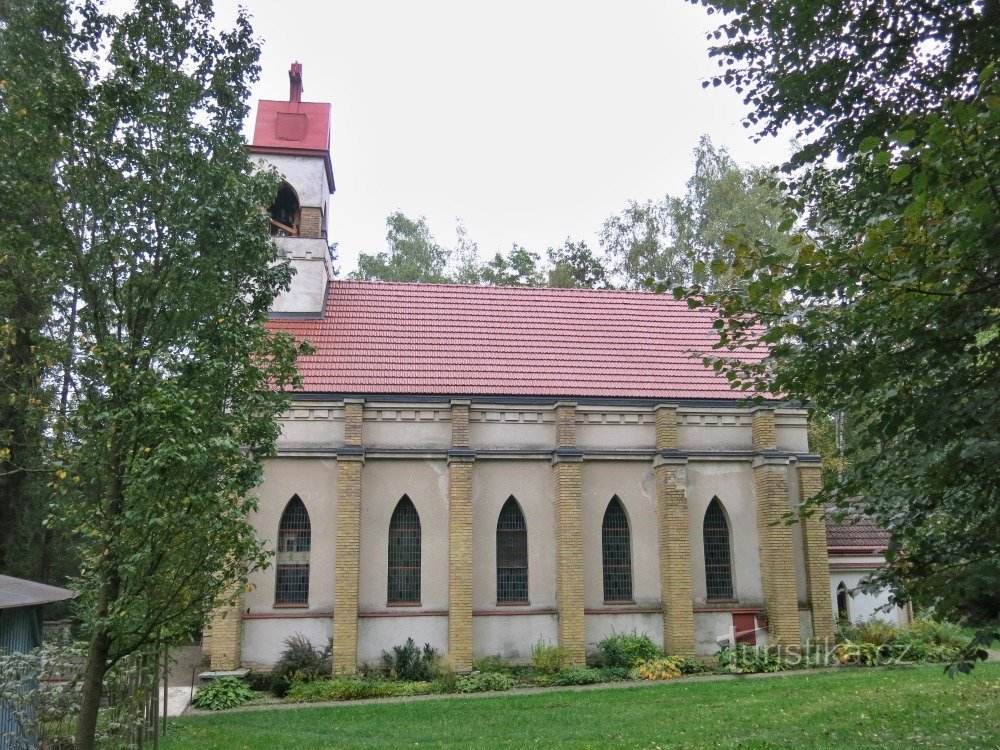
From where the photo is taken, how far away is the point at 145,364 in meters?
8.50

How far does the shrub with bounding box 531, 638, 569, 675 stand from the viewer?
18.2 m

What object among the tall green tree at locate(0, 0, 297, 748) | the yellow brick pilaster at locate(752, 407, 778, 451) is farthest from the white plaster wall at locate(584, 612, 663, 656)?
the tall green tree at locate(0, 0, 297, 748)

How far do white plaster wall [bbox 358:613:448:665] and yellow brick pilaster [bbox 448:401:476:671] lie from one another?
379 mm

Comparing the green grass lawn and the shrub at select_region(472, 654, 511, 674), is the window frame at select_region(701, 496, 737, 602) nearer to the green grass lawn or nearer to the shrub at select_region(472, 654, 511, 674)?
the green grass lawn

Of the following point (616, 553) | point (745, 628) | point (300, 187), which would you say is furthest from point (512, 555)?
point (300, 187)

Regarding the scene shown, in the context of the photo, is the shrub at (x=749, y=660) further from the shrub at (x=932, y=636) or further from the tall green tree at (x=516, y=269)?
the tall green tree at (x=516, y=269)

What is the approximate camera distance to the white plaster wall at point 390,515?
19.2 meters

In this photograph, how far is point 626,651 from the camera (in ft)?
61.9

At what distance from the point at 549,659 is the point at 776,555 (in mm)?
6318

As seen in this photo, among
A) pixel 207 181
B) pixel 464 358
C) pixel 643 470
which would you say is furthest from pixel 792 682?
pixel 207 181

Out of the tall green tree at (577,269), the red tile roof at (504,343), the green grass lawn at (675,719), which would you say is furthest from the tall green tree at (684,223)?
the green grass lawn at (675,719)

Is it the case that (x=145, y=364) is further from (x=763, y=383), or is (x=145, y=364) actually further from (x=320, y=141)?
(x=320, y=141)

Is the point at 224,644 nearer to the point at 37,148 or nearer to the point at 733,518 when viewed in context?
the point at 37,148

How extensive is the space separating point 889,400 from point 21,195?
8.43 metres
